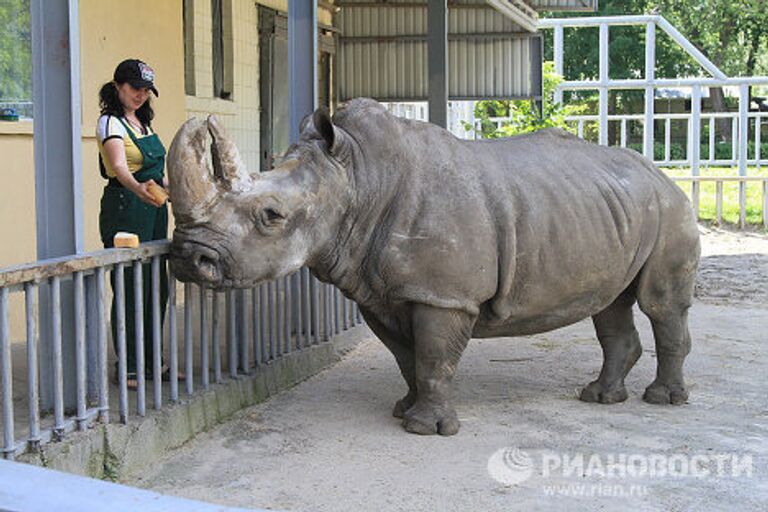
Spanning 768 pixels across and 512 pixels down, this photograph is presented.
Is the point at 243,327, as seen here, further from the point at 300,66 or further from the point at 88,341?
the point at 300,66

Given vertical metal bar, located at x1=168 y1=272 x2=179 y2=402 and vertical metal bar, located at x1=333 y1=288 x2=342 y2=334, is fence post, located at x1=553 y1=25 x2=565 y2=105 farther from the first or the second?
vertical metal bar, located at x1=168 y1=272 x2=179 y2=402

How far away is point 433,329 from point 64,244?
1971mm

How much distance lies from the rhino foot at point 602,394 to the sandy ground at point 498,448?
0.25 ft

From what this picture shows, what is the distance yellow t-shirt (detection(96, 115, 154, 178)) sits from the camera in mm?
5840

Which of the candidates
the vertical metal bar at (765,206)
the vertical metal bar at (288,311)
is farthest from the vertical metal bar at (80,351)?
the vertical metal bar at (765,206)

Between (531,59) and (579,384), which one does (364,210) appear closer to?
(579,384)

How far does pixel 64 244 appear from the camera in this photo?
502 cm

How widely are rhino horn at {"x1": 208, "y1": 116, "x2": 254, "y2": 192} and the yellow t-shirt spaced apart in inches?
30.9

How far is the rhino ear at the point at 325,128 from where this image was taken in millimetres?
5738

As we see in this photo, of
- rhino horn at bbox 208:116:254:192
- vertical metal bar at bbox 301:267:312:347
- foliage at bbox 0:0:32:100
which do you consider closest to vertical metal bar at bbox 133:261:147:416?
rhino horn at bbox 208:116:254:192

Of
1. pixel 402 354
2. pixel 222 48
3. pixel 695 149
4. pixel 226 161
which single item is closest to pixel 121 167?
pixel 226 161

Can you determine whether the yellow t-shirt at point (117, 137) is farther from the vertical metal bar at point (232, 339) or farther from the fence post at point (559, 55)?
the fence post at point (559, 55)

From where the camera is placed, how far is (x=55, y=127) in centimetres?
496

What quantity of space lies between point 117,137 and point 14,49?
225 cm
